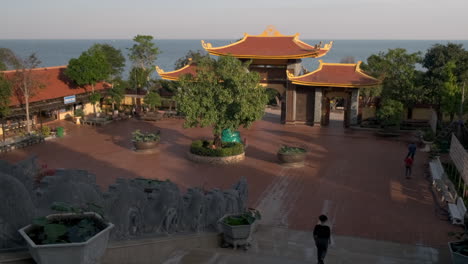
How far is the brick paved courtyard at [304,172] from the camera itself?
40.3 feet

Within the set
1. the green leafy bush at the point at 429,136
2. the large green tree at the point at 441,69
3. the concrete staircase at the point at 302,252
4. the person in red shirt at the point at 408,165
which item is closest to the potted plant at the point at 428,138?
the green leafy bush at the point at 429,136

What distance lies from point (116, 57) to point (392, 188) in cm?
3512

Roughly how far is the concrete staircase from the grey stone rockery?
2.13 ft

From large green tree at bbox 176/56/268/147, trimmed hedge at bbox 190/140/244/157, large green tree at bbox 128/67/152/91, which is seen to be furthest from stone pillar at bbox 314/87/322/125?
large green tree at bbox 128/67/152/91

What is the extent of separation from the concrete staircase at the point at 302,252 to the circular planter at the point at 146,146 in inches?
404

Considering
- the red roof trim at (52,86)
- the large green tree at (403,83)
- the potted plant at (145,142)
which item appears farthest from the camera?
the large green tree at (403,83)

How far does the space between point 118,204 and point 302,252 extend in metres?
4.28

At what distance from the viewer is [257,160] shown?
19.5 m

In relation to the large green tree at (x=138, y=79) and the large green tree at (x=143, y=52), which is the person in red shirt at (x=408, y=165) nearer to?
the large green tree at (x=138, y=79)

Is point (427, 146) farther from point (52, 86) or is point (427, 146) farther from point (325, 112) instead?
point (52, 86)

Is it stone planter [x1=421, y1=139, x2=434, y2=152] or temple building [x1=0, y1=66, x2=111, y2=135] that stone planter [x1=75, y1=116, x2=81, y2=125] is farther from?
stone planter [x1=421, y1=139, x2=434, y2=152]

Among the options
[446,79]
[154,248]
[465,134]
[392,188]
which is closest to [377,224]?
[392,188]

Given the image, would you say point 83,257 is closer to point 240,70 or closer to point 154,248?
point 154,248

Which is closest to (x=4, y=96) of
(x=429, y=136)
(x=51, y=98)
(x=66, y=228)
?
(x=51, y=98)
